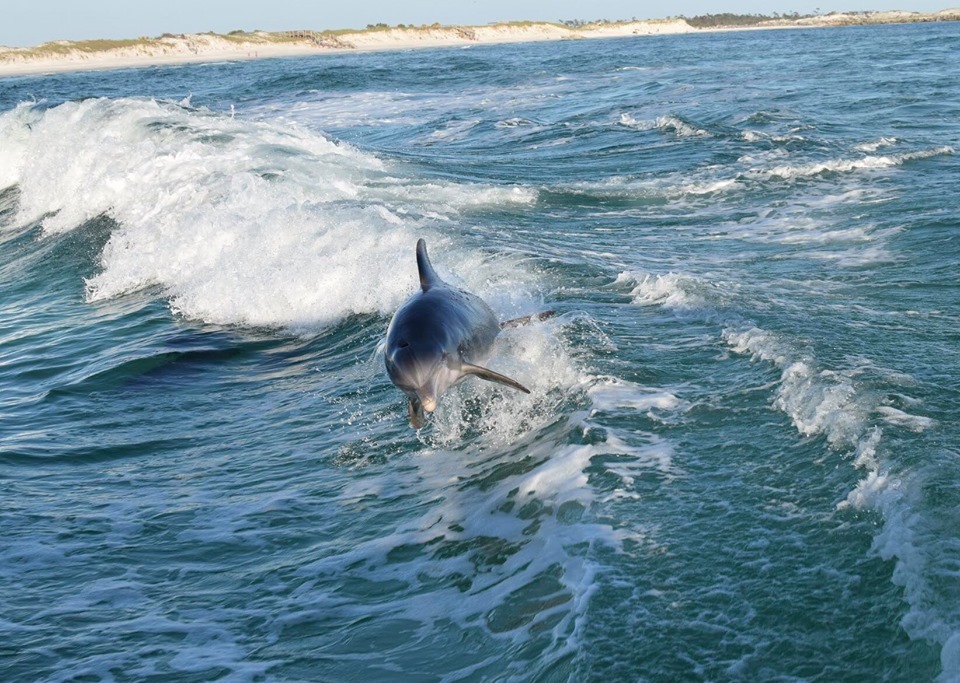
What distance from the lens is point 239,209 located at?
46.4 feet

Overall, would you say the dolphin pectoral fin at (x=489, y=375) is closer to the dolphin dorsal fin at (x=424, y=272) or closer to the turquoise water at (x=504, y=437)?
the turquoise water at (x=504, y=437)

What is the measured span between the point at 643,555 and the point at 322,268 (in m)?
7.29

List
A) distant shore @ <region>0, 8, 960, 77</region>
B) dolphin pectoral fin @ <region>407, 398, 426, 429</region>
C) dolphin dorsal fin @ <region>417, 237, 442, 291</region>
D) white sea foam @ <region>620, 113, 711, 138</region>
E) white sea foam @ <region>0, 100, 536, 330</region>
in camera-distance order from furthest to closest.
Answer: distant shore @ <region>0, 8, 960, 77</region> < white sea foam @ <region>620, 113, 711, 138</region> < white sea foam @ <region>0, 100, 536, 330</region> < dolphin dorsal fin @ <region>417, 237, 442, 291</region> < dolphin pectoral fin @ <region>407, 398, 426, 429</region>

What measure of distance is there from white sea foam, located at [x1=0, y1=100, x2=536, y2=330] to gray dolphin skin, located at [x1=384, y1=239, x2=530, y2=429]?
13.2 ft

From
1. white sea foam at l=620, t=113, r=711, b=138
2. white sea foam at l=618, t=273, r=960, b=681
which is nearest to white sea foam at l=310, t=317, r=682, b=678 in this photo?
white sea foam at l=618, t=273, r=960, b=681

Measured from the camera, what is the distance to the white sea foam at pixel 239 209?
36.6 ft

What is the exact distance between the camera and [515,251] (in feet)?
36.9

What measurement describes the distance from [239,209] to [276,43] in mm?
106703

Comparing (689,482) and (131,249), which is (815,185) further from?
(689,482)

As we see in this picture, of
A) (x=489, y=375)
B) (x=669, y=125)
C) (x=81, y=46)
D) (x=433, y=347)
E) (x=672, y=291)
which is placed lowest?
(x=672, y=291)

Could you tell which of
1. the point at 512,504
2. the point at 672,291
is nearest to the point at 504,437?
the point at 512,504

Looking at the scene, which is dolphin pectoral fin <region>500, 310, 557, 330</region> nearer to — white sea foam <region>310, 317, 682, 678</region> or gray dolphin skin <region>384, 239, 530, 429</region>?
white sea foam <region>310, 317, 682, 678</region>

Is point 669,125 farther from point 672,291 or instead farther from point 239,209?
point 672,291

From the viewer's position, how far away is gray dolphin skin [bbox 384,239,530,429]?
215 inches
